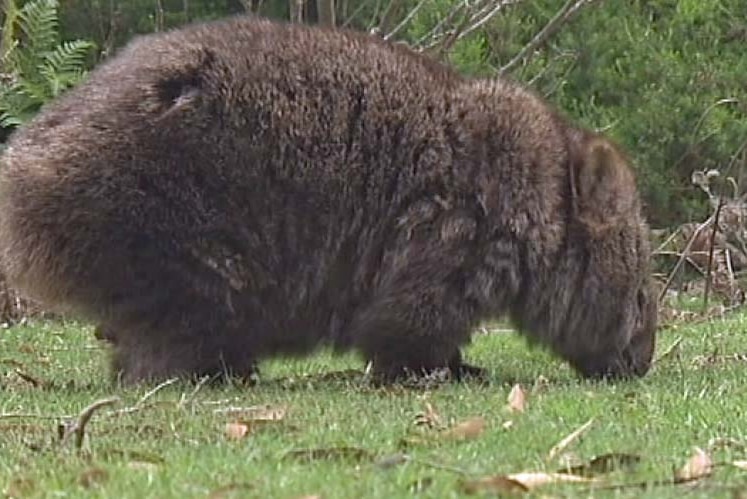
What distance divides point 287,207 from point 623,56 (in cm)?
850

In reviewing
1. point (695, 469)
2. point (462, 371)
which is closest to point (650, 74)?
point (462, 371)

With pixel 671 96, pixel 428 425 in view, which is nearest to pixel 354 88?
pixel 428 425

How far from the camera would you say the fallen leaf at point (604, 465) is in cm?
406

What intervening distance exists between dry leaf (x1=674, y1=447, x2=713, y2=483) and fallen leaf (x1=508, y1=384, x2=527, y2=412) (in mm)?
1254

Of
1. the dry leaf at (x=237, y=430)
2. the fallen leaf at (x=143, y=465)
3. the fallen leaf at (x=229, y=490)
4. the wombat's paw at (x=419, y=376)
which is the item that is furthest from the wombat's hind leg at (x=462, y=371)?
the fallen leaf at (x=229, y=490)

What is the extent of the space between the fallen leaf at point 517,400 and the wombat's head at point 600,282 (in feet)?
3.62

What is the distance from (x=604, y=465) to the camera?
163 inches

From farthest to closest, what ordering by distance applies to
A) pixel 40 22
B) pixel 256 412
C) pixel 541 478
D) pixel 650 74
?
pixel 650 74 → pixel 40 22 → pixel 256 412 → pixel 541 478

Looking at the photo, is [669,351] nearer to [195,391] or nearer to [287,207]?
[287,207]

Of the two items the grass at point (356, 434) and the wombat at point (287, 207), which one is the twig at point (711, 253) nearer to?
the grass at point (356, 434)

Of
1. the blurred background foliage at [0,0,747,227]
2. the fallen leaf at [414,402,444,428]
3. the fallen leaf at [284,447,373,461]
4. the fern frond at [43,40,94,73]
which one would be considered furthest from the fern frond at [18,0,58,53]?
the fallen leaf at [284,447,373,461]

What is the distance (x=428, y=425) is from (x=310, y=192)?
66.7 inches

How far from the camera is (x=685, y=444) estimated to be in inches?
181

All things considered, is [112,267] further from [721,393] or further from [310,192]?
[721,393]
